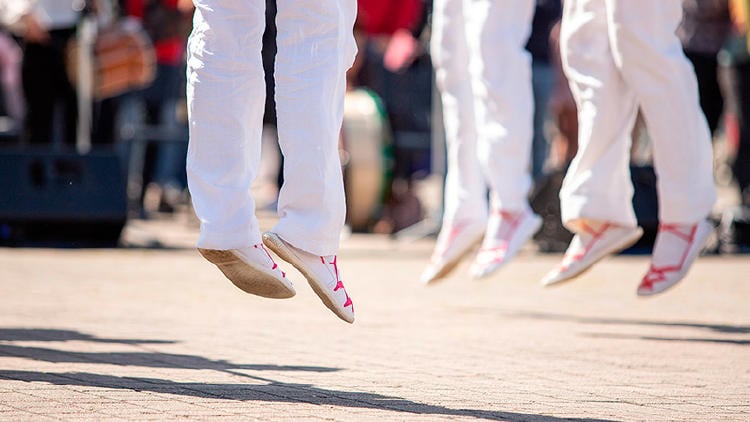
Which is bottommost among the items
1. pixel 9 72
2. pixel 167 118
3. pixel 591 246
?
pixel 167 118

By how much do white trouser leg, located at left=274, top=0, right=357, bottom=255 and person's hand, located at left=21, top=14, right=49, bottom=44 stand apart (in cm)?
558

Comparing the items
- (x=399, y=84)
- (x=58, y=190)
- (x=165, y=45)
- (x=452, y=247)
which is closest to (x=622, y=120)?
(x=452, y=247)

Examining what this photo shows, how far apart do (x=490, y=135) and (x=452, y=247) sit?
433 millimetres

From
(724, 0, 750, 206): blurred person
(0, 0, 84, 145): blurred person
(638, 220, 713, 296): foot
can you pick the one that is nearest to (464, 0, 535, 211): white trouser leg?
(638, 220, 713, 296): foot

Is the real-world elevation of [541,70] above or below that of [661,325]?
above

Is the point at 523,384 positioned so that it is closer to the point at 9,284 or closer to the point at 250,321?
the point at 250,321

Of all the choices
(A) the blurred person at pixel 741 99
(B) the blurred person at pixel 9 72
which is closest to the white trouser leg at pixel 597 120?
(A) the blurred person at pixel 741 99

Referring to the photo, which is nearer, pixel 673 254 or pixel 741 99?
pixel 673 254

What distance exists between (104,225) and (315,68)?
5085 millimetres

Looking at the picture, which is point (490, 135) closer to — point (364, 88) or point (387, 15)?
point (387, 15)

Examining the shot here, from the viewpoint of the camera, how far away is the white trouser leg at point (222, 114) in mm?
3648

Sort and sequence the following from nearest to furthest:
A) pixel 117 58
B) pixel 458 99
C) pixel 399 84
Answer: pixel 458 99
pixel 117 58
pixel 399 84

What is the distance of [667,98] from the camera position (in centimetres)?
480

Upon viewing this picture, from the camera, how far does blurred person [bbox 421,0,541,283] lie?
5.34 metres
